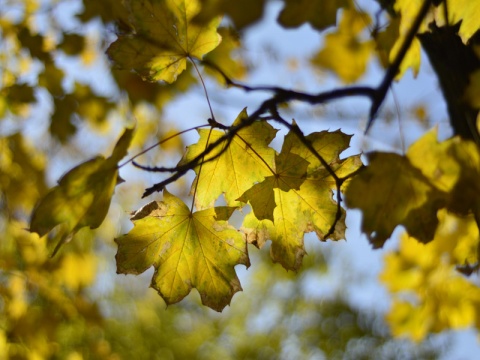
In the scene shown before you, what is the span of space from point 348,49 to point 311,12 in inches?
51.8

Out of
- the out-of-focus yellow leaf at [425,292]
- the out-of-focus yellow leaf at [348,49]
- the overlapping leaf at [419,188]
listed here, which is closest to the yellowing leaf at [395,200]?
the overlapping leaf at [419,188]

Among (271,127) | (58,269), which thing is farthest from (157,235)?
(58,269)

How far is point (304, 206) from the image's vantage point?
2.83ft

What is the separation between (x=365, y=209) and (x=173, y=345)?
4370 millimetres

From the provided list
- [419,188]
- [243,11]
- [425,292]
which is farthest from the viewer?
[425,292]

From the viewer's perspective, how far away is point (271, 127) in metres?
0.82

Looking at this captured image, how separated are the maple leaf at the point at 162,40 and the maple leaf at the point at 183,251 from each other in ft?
0.69

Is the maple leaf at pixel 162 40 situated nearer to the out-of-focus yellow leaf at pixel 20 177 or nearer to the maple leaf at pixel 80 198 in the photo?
the maple leaf at pixel 80 198

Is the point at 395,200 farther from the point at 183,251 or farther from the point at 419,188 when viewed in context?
the point at 183,251

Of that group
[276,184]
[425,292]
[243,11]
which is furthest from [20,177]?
[243,11]

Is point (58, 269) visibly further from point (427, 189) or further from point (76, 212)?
point (427, 189)

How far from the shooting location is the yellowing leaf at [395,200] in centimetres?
72

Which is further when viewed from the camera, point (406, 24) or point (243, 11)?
point (406, 24)

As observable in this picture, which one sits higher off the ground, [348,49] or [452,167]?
[348,49]
